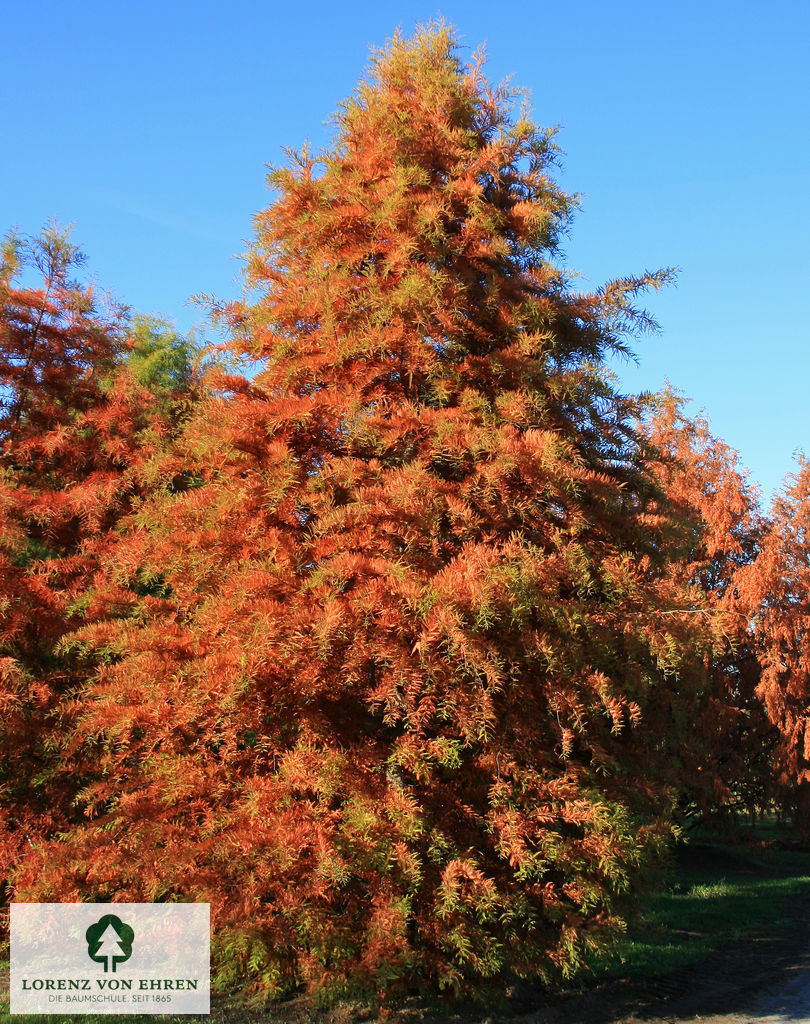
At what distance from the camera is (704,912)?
11.6 metres

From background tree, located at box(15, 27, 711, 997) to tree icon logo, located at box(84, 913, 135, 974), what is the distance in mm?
596

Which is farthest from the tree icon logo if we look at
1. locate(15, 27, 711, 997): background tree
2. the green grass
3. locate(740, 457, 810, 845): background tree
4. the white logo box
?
locate(740, 457, 810, 845): background tree

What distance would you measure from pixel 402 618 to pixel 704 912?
382 inches

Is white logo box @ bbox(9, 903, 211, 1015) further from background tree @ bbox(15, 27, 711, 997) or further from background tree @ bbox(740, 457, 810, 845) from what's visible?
background tree @ bbox(740, 457, 810, 845)

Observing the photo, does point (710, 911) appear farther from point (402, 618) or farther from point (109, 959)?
point (402, 618)

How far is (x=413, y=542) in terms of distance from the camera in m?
5.23

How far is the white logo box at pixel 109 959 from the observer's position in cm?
554

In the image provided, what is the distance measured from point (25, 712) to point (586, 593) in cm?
481

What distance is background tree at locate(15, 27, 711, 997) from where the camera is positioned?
488 cm

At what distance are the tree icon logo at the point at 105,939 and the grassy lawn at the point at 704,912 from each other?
2.15ft

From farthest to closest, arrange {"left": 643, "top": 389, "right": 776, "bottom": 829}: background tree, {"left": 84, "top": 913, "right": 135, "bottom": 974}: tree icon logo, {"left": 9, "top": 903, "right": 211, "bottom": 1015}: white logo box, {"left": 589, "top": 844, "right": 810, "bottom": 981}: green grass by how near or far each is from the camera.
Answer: {"left": 643, "top": 389, "right": 776, "bottom": 829}: background tree, {"left": 589, "top": 844, "right": 810, "bottom": 981}: green grass, {"left": 84, "top": 913, "right": 135, "bottom": 974}: tree icon logo, {"left": 9, "top": 903, "right": 211, "bottom": 1015}: white logo box

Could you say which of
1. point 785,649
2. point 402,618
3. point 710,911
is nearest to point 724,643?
point 785,649

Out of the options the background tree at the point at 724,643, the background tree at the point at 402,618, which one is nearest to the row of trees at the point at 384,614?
the background tree at the point at 402,618

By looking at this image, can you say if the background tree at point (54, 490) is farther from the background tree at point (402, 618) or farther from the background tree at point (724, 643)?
the background tree at point (724, 643)
